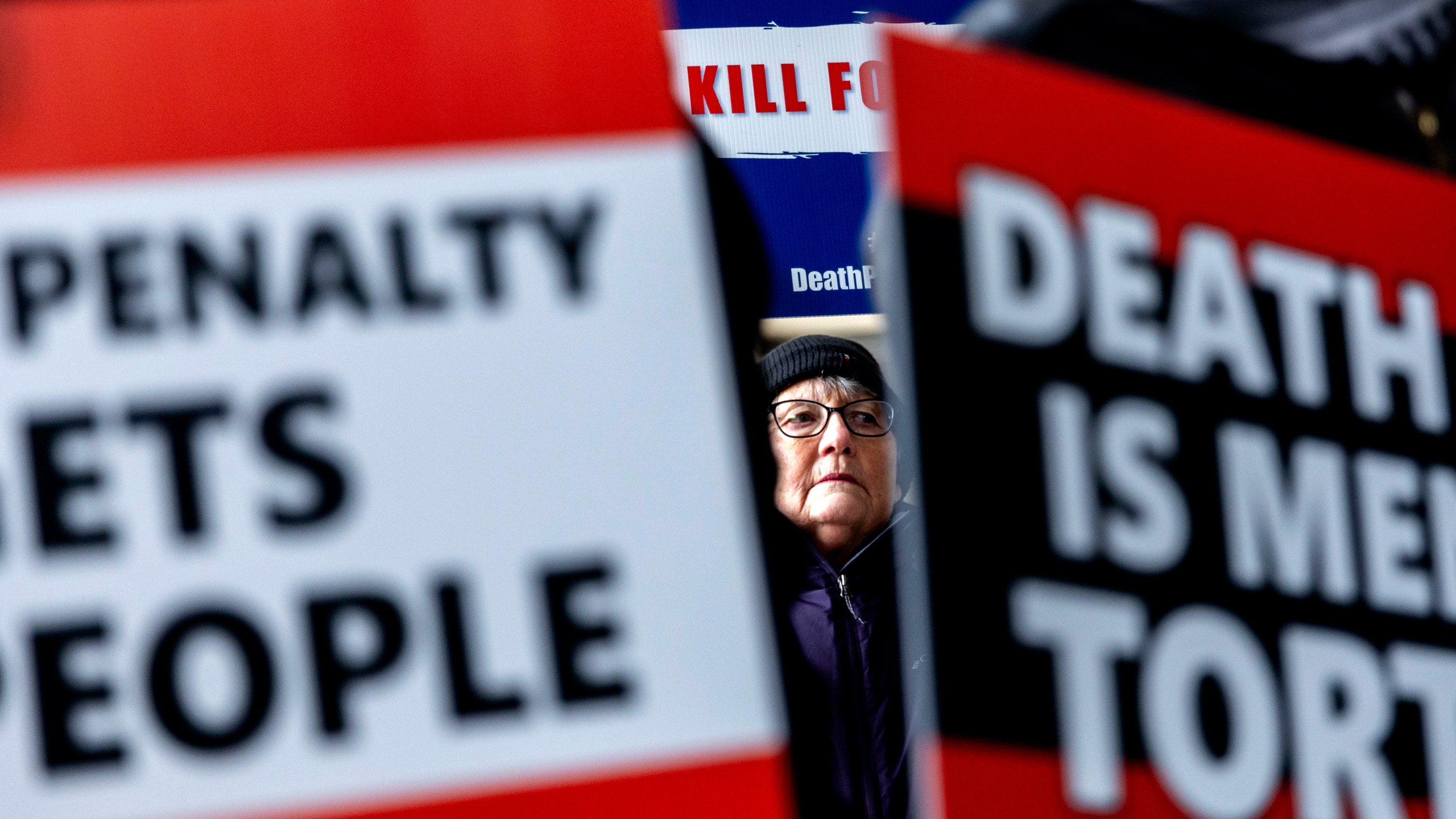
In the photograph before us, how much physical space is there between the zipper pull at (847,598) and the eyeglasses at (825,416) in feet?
0.90

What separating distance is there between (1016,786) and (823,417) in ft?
4.56

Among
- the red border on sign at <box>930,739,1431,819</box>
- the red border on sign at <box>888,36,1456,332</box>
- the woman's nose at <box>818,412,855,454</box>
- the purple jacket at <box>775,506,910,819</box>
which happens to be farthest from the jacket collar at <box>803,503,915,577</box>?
the red border on sign at <box>930,739,1431,819</box>

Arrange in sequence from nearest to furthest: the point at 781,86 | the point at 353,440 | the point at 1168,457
Result: the point at 353,440, the point at 1168,457, the point at 781,86

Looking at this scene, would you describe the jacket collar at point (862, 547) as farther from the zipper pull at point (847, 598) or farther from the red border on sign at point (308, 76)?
the red border on sign at point (308, 76)

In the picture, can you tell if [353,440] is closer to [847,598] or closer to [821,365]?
[847,598]

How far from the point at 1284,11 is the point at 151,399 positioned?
747mm

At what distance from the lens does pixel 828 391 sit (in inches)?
83.0

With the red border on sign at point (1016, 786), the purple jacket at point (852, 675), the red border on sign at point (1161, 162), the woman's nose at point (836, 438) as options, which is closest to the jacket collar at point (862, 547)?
the purple jacket at point (852, 675)

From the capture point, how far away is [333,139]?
2.41ft

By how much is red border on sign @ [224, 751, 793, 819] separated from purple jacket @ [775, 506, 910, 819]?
3.06 ft

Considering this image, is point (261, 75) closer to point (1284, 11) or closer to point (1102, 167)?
point (1102, 167)

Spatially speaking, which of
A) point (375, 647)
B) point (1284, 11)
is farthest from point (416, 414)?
point (1284, 11)

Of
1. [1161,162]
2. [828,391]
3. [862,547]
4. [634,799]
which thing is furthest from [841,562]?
[634,799]

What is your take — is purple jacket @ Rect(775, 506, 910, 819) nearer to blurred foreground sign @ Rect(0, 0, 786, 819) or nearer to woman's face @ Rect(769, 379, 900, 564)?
woman's face @ Rect(769, 379, 900, 564)
